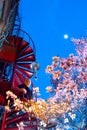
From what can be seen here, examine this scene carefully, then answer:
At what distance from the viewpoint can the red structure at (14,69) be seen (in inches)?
640

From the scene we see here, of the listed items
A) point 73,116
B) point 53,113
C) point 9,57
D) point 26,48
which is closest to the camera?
point 9,57

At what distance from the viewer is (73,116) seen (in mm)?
19812

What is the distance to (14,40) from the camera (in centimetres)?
1761

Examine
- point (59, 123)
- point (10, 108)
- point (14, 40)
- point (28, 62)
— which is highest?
point (14, 40)

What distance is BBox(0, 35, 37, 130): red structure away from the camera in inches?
640

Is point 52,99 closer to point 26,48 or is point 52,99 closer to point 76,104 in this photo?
point 76,104

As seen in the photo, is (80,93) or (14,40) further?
(80,93)

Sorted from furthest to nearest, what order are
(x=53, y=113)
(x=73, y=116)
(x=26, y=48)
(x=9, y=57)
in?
(x=53, y=113) < (x=73, y=116) < (x=26, y=48) < (x=9, y=57)

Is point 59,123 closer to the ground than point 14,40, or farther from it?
closer to the ground

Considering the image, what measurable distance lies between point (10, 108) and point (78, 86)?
5766 millimetres

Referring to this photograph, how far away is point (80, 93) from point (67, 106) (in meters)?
2.44

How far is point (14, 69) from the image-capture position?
59.4ft

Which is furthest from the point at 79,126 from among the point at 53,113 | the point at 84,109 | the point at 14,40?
the point at 14,40

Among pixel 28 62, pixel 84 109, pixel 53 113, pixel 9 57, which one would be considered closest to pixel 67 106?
pixel 53 113
